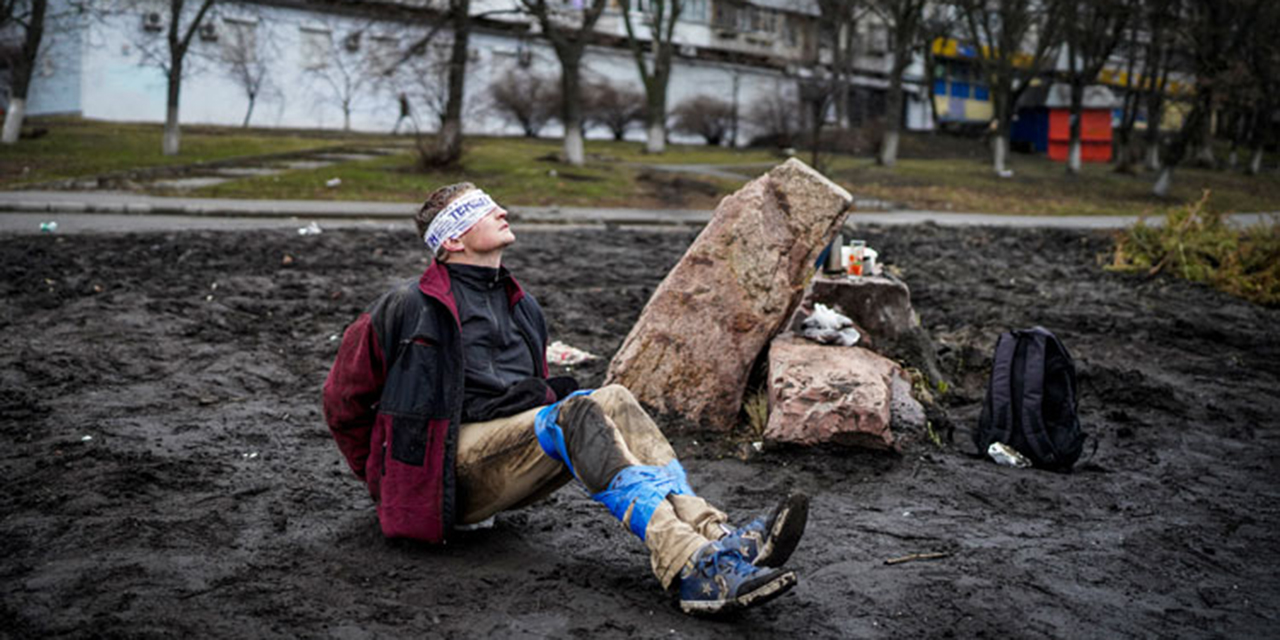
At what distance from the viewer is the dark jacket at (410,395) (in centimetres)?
369

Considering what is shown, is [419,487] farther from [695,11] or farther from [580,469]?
[695,11]

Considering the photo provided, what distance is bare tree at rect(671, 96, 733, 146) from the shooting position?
152 ft

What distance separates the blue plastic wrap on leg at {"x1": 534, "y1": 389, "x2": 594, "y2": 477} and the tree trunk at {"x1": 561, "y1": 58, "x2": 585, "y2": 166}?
22649mm

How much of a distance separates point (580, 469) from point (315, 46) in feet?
128

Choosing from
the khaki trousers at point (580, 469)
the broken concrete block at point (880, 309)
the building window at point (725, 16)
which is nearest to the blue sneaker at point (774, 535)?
the khaki trousers at point (580, 469)

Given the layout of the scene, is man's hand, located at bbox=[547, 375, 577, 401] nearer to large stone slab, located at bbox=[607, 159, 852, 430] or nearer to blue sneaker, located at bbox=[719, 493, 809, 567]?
blue sneaker, located at bbox=[719, 493, 809, 567]

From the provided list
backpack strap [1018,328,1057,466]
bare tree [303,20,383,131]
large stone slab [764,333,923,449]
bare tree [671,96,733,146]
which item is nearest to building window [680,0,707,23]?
bare tree [671,96,733,146]

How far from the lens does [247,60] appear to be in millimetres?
36156

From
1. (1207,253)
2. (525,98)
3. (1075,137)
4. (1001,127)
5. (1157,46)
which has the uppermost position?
(1157,46)

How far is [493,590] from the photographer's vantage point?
3.58 meters

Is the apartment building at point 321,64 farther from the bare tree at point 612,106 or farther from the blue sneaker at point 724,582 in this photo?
the blue sneaker at point 724,582

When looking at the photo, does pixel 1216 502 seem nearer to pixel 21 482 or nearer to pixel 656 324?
pixel 656 324

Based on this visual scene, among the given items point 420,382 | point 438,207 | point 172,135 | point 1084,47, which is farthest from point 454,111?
point 1084,47

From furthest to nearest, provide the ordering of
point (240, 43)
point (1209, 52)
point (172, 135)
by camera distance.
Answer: point (240, 43), point (1209, 52), point (172, 135)
